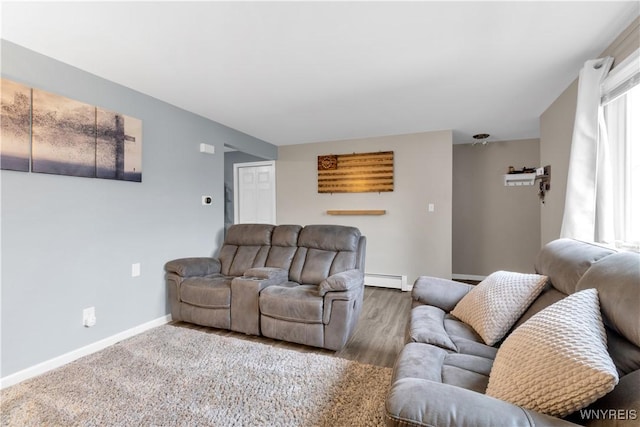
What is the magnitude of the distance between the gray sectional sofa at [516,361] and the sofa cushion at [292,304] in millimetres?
882

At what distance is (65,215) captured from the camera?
214 centimetres

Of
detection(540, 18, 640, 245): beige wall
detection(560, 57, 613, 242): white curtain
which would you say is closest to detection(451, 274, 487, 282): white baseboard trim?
detection(540, 18, 640, 245): beige wall

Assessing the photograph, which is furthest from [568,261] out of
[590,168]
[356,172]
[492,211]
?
[492,211]

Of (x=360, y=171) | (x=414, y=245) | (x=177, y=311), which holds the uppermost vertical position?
(x=360, y=171)

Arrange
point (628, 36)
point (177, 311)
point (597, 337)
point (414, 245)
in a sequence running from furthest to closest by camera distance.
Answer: point (414, 245) → point (177, 311) → point (628, 36) → point (597, 337)

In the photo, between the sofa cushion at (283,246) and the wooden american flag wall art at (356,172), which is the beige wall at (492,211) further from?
the sofa cushion at (283,246)

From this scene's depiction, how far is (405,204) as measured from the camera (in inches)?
167

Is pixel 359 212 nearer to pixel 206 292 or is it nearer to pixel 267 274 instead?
pixel 267 274

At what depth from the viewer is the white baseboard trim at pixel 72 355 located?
1862 millimetres

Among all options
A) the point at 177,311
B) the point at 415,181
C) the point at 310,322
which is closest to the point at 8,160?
the point at 177,311

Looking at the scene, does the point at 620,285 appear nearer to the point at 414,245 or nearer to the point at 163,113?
the point at 414,245

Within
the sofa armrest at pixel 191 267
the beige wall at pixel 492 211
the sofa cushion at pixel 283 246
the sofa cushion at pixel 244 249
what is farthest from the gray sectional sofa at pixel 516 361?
the beige wall at pixel 492 211

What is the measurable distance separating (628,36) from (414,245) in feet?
9.74

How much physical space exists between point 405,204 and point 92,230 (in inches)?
148
